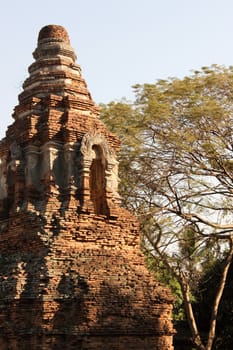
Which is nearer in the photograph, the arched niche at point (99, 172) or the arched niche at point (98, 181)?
the arched niche at point (99, 172)

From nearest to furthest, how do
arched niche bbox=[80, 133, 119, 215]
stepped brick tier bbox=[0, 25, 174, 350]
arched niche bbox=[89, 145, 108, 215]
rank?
stepped brick tier bbox=[0, 25, 174, 350] → arched niche bbox=[80, 133, 119, 215] → arched niche bbox=[89, 145, 108, 215]

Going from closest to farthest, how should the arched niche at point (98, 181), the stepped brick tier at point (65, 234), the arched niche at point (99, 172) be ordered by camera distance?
the stepped brick tier at point (65, 234), the arched niche at point (99, 172), the arched niche at point (98, 181)

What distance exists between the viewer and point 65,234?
31.3ft

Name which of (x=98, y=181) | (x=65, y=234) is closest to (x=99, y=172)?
(x=98, y=181)

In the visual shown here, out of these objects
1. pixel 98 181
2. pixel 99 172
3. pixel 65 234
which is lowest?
pixel 65 234

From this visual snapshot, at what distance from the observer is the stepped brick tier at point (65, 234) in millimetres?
8836

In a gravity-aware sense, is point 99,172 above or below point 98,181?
above

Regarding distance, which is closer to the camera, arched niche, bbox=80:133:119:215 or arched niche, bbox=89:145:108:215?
arched niche, bbox=80:133:119:215

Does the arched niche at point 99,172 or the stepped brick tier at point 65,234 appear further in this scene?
the arched niche at point 99,172

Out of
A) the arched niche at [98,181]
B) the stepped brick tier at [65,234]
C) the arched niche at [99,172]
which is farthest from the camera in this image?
the arched niche at [98,181]

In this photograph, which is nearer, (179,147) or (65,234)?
(65,234)

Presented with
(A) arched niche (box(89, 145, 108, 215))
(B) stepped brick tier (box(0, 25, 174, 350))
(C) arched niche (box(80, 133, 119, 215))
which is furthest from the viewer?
(A) arched niche (box(89, 145, 108, 215))

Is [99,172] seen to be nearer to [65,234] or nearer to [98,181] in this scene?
[98,181]

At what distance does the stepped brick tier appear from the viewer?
8836 millimetres
